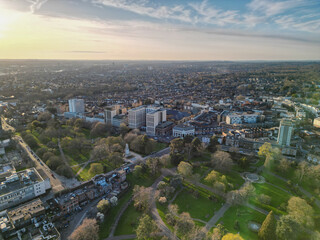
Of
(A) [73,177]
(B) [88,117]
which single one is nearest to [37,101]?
(B) [88,117]

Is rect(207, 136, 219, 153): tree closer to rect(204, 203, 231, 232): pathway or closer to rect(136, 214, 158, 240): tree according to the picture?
rect(204, 203, 231, 232): pathway

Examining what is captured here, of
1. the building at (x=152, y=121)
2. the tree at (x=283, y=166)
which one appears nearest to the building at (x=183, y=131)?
the building at (x=152, y=121)

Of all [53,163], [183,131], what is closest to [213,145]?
[183,131]

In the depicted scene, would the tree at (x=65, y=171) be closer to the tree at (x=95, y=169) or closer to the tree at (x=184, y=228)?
the tree at (x=95, y=169)

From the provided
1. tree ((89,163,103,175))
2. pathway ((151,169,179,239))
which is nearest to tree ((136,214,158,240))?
pathway ((151,169,179,239))

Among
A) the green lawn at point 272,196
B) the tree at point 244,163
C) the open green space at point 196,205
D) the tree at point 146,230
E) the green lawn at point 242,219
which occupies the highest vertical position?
the tree at point 244,163

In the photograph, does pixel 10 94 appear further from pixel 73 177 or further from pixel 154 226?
pixel 154 226
